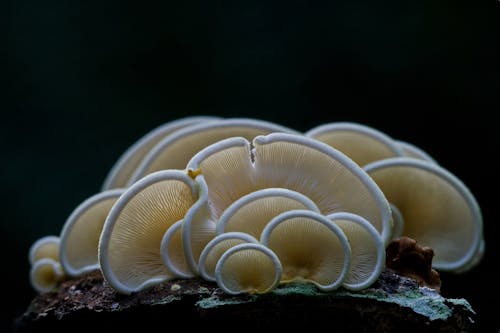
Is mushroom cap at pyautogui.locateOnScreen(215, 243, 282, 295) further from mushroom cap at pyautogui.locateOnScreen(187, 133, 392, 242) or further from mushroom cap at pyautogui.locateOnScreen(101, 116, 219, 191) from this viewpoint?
mushroom cap at pyautogui.locateOnScreen(101, 116, 219, 191)

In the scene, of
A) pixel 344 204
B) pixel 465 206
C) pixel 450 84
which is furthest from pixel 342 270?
pixel 450 84

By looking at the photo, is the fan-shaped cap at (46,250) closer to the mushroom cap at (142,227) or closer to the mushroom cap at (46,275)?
the mushroom cap at (46,275)

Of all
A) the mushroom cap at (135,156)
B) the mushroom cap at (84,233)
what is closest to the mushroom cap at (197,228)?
the mushroom cap at (84,233)

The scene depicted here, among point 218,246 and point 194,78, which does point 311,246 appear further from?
point 194,78

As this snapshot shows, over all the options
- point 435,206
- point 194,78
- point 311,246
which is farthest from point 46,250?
point 194,78

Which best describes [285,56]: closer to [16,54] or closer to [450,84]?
[450,84]

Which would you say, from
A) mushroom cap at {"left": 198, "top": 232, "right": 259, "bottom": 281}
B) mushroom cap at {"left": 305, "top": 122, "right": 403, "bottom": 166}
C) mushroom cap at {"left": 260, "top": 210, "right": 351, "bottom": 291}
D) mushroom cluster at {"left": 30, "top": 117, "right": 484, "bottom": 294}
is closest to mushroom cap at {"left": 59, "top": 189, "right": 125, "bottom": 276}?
mushroom cluster at {"left": 30, "top": 117, "right": 484, "bottom": 294}
